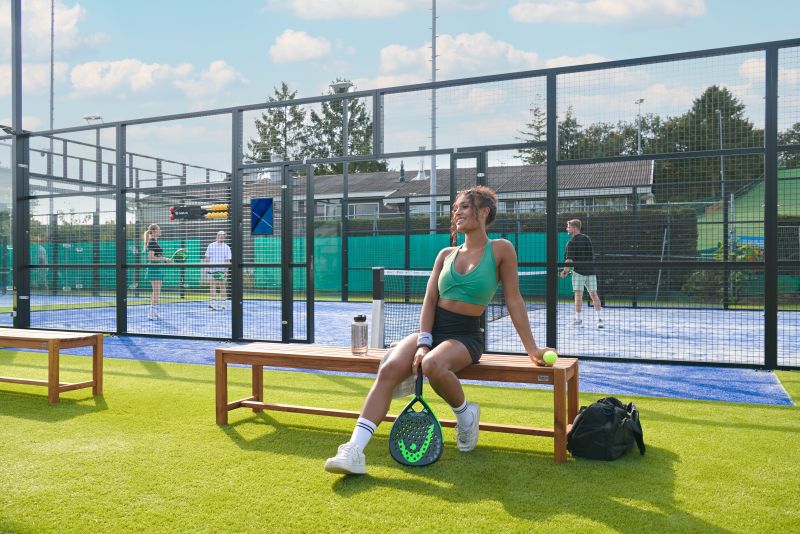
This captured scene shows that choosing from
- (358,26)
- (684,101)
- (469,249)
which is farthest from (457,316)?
(358,26)

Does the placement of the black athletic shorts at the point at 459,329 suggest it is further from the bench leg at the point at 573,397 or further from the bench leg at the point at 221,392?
the bench leg at the point at 221,392

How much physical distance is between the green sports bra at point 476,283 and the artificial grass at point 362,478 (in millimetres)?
908

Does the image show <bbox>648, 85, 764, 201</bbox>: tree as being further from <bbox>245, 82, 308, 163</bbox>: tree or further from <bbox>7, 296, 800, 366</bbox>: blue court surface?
<bbox>245, 82, 308, 163</bbox>: tree

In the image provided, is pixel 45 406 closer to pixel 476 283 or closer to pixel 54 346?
pixel 54 346

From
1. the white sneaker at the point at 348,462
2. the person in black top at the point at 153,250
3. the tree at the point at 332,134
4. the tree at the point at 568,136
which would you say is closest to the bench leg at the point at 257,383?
the white sneaker at the point at 348,462

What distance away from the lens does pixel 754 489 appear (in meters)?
3.26

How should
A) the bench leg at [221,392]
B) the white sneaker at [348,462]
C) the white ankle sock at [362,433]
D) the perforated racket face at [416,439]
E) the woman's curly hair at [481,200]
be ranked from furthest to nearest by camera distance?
the bench leg at [221,392] < the woman's curly hair at [481,200] < the perforated racket face at [416,439] < the white ankle sock at [362,433] < the white sneaker at [348,462]

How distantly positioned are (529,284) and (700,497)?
10374 mm

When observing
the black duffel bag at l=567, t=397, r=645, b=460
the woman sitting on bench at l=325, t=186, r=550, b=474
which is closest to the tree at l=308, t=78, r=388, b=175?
the woman sitting on bench at l=325, t=186, r=550, b=474

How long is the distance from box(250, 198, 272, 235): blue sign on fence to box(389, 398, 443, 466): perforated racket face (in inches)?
214

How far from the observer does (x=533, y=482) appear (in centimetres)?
338

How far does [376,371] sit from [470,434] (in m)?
0.67

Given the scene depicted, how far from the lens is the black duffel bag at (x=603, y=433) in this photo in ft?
12.3

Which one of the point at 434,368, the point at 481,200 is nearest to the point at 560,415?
the point at 434,368
